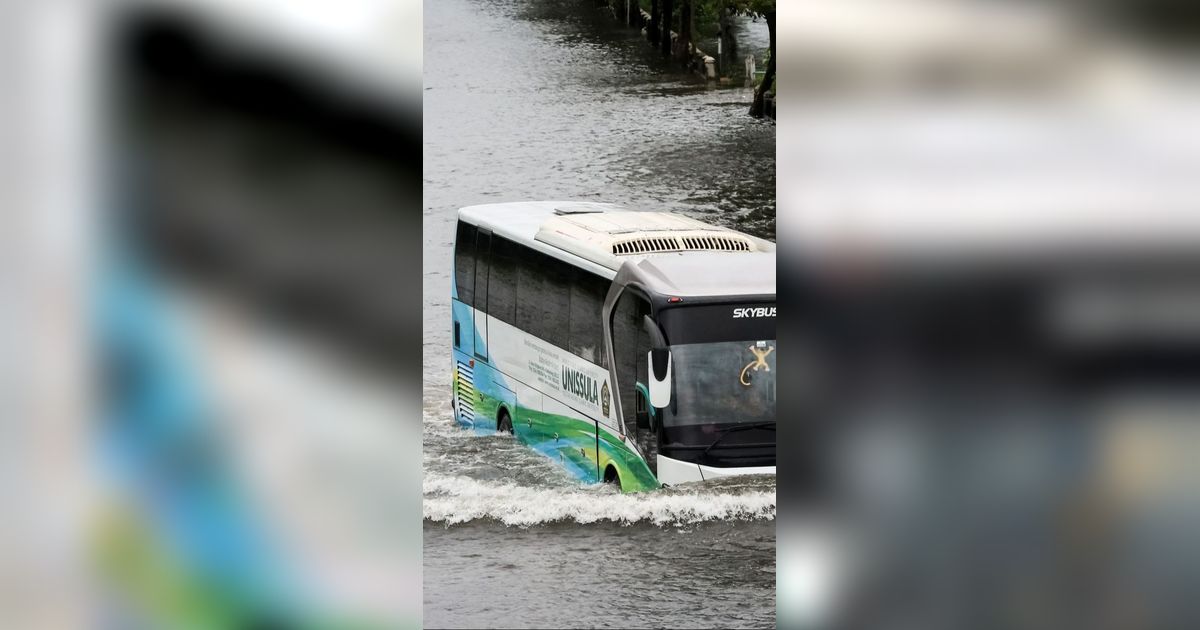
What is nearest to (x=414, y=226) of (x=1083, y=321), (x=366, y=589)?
(x=366, y=589)

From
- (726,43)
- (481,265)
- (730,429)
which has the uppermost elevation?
(726,43)

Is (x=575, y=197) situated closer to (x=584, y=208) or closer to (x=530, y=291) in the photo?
(x=584, y=208)

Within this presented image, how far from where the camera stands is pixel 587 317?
7363 millimetres

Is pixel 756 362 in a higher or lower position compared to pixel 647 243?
lower

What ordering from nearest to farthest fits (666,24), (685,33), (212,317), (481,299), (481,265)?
(212,317), (666,24), (685,33), (481,265), (481,299)

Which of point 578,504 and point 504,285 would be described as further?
point 504,285

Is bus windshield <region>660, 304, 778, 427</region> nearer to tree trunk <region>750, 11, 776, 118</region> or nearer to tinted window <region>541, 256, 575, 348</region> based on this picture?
tinted window <region>541, 256, 575, 348</region>

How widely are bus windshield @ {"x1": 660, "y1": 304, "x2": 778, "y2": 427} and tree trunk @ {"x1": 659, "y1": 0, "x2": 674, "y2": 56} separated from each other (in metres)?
1.32

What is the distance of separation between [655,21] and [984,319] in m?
4.44

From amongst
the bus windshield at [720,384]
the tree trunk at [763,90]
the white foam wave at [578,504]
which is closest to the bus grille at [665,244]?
the bus windshield at [720,384]

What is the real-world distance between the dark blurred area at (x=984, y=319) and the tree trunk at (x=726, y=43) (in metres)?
4.24

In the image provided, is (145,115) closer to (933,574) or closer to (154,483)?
(154,483)

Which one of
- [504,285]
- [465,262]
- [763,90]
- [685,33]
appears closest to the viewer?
[685,33]

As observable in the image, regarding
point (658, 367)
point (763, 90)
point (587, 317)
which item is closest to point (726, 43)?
point (763, 90)
